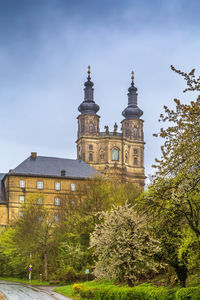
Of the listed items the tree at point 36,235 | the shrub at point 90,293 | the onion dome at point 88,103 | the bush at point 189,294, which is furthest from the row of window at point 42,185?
the bush at point 189,294

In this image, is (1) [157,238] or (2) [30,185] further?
(2) [30,185]

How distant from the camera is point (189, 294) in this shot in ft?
51.5

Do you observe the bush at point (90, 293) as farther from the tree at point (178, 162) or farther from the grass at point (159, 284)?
the tree at point (178, 162)

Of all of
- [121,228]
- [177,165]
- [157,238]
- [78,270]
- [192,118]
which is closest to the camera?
[192,118]

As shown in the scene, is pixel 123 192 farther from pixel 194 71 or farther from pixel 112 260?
pixel 194 71

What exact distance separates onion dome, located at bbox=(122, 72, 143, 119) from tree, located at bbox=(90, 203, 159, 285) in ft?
299

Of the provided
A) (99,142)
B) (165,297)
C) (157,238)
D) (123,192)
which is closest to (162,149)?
(165,297)

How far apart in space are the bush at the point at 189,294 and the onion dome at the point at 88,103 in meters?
98.0

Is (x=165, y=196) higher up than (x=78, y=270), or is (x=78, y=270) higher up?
(x=165, y=196)

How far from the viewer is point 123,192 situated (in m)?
51.9

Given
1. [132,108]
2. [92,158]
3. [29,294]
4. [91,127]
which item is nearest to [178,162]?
[29,294]

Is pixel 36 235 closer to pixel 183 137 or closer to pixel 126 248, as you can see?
pixel 126 248

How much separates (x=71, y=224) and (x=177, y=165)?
1383 inches

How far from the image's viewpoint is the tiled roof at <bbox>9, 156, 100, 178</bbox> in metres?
80.7
